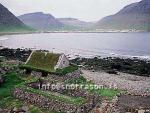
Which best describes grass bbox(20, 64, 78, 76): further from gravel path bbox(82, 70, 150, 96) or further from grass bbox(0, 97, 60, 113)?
grass bbox(0, 97, 60, 113)

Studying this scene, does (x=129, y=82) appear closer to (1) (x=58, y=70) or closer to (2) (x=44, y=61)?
(1) (x=58, y=70)

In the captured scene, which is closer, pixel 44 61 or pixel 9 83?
pixel 9 83

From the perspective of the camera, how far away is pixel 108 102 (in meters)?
40.3

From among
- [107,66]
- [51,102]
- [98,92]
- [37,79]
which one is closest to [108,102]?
[98,92]

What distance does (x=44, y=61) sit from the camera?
2010 inches

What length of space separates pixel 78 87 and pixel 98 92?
8.52 feet

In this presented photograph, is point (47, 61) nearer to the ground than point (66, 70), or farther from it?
farther from it

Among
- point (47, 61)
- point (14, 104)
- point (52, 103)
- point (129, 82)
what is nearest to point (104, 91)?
point (52, 103)

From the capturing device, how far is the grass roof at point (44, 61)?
4982cm

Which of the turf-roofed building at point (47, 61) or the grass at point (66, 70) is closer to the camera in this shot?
the grass at point (66, 70)

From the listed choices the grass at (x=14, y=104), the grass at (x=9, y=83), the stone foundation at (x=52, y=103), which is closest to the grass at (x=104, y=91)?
the stone foundation at (x=52, y=103)

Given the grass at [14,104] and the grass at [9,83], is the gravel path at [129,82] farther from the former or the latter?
the grass at [14,104]

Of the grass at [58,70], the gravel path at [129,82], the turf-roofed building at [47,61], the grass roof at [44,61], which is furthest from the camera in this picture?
the gravel path at [129,82]

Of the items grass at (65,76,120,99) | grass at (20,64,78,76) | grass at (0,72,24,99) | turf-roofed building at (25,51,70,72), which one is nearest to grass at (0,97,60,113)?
grass at (0,72,24,99)
